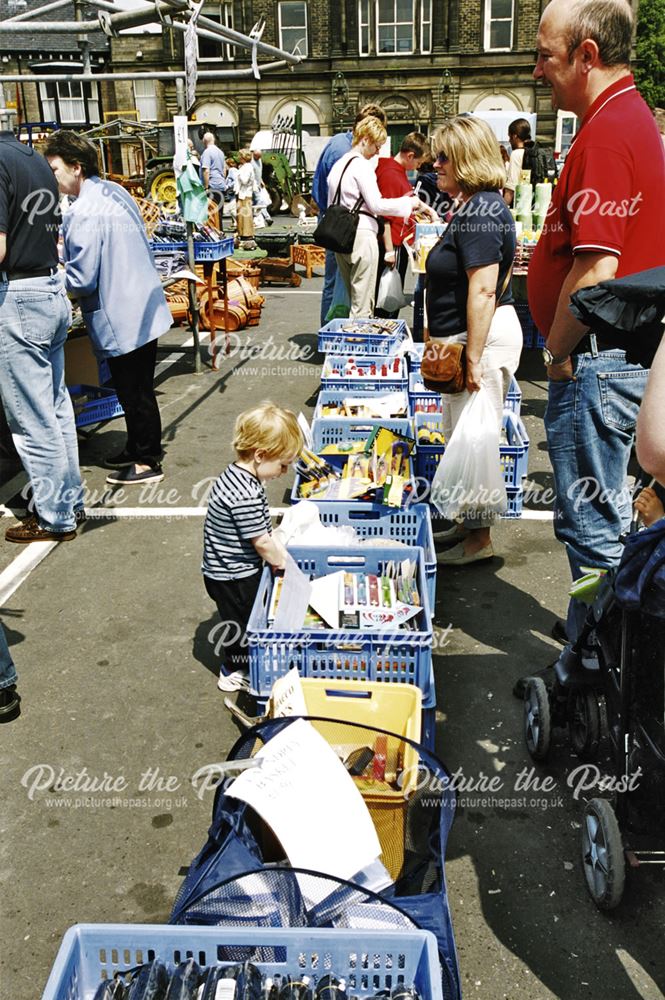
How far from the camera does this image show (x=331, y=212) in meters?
7.32

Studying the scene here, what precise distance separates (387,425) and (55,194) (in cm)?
226

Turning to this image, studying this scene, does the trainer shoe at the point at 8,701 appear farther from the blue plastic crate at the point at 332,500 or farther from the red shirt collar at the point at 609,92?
the red shirt collar at the point at 609,92

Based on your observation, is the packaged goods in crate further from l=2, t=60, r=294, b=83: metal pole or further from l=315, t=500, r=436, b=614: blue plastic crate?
l=2, t=60, r=294, b=83: metal pole

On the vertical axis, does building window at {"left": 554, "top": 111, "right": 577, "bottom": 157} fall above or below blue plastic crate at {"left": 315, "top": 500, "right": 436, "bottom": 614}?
above

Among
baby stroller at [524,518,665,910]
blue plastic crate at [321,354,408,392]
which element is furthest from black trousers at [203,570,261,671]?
blue plastic crate at [321,354,408,392]

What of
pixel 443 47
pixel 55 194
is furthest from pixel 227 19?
pixel 55 194

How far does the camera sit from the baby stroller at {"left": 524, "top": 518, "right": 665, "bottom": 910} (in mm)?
2234

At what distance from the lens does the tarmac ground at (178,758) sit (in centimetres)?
259

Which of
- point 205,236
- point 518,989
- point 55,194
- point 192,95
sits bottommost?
point 518,989

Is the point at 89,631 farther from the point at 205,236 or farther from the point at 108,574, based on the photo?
the point at 205,236

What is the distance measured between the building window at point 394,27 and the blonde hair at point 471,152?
3854cm

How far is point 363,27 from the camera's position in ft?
126

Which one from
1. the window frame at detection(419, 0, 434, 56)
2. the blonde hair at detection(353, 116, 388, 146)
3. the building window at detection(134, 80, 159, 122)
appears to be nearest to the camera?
the blonde hair at detection(353, 116, 388, 146)

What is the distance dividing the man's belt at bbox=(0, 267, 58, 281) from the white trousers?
10.5ft
